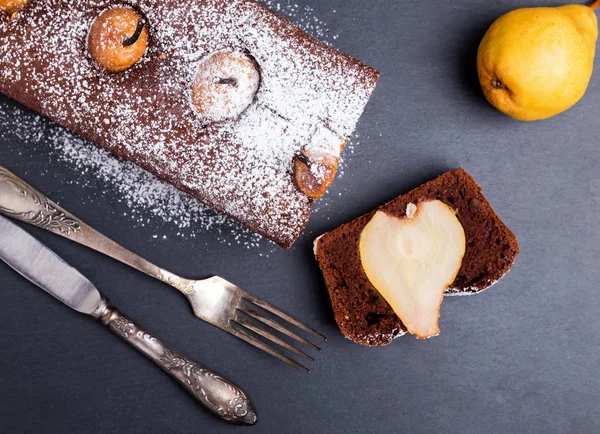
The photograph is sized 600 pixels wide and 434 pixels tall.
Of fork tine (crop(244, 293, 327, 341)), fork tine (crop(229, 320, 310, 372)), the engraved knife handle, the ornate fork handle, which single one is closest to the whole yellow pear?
fork tine (crop(244, 293, 327, 341))

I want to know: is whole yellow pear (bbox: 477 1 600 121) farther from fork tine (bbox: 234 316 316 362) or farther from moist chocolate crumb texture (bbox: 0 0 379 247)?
fork tine (bbox: 234 316 316 362)

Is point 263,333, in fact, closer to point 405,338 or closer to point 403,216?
point 405,338

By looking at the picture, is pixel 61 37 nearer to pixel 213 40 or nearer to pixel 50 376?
pixel 213 40

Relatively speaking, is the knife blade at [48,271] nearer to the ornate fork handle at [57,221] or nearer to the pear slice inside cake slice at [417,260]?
the ornate fork handle at [57,221]

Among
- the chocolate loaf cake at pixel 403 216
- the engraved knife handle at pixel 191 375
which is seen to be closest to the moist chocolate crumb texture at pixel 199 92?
the chocolate loaf cake at pixel 403 216

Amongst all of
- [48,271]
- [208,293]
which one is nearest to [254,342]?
[208,293]
